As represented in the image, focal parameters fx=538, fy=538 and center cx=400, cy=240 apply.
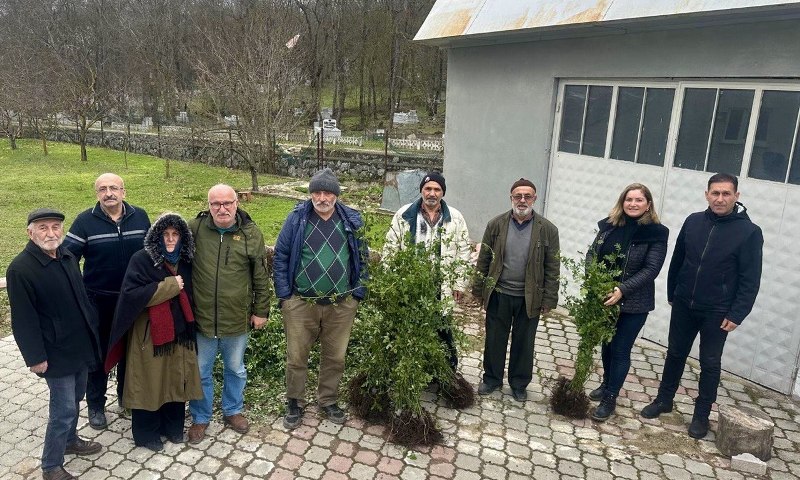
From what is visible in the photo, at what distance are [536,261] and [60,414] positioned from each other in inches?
144

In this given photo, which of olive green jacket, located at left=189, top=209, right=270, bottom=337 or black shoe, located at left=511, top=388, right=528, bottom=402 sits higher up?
olive green jacket, located at left=189, top=209, right=270, bottom=337

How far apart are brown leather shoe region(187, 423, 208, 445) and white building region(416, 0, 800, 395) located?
16.0 feet

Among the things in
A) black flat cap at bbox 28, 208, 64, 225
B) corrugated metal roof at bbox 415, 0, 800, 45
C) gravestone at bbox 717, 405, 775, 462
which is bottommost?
gravestone at bbox 717, 405, 775, 462

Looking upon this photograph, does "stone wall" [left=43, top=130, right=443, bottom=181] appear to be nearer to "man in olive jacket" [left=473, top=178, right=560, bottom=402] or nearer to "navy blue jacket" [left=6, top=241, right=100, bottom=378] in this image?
"man in olive jacket" [left=473, top=178, right=560, bottom=402]

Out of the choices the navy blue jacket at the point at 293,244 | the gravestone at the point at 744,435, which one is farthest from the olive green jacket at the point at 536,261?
the gravestone at the point at 744,435

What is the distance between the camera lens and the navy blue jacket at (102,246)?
152 inches

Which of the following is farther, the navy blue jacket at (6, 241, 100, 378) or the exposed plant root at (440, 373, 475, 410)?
the exposed plant root at (440, 373, 475, 410)

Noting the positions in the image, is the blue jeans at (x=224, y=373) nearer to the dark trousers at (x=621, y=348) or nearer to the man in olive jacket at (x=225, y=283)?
the man in olive jacket at (x=225, y=283)

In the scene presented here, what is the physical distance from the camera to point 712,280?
164 inches

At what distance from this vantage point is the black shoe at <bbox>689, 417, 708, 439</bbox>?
4395mm

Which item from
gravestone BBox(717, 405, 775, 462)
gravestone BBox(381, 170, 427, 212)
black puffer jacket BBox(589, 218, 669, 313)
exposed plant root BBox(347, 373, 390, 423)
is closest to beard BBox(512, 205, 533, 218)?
black puffer jacket BBox(589, 218, 669, 313)

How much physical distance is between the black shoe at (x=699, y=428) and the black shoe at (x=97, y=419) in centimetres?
474

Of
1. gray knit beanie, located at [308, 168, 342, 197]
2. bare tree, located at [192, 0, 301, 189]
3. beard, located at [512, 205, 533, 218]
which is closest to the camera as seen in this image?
gray knit beanie, located at [308, 168, 342, 197]

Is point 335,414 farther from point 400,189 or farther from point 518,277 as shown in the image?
point 400,189
